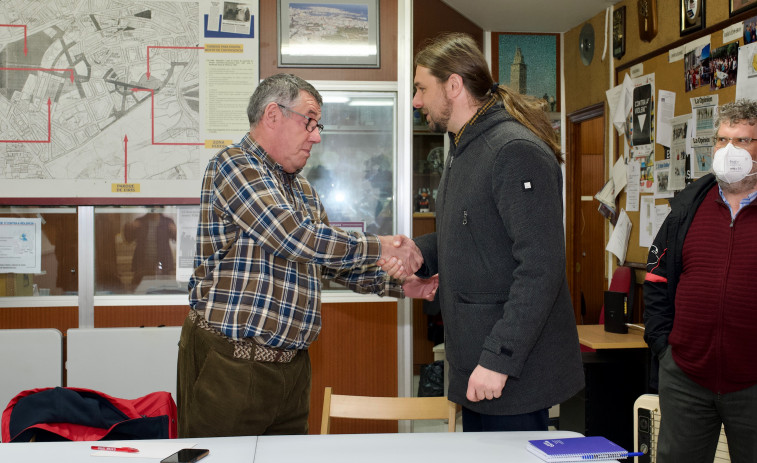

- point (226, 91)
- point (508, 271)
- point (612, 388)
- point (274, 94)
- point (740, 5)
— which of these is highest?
point (740, 5)

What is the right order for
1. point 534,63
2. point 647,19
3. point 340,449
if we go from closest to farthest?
point 340,449 < point 647,19 < point 534,63

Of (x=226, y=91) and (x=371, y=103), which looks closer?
(x=226, y=91)

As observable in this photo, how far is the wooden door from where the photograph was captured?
579cm

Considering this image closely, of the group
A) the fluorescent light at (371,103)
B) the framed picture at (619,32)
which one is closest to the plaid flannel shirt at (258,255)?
the fluorescent light at (371,103)

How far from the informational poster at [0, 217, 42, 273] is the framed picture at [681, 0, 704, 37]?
12.0ft

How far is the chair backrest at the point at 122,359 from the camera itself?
10.4ft

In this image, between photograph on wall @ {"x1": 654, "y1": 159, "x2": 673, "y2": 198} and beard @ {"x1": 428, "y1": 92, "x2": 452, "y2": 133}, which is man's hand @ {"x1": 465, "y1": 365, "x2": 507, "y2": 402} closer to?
beard @ {"x1": 428, "y1": 92, "x2": 452, "y2": 133}

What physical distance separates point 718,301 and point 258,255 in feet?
5.13

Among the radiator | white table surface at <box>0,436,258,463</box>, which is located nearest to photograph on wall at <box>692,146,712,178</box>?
the radiator

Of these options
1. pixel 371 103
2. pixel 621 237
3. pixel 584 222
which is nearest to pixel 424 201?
pixel 584 222

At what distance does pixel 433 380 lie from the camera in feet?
16.1

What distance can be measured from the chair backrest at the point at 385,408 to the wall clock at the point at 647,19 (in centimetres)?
331

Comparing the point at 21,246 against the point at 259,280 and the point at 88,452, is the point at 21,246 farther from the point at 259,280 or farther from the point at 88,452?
the point at 88,452

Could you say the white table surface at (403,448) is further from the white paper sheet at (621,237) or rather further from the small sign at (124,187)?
the white paper sheet at (621,237)
